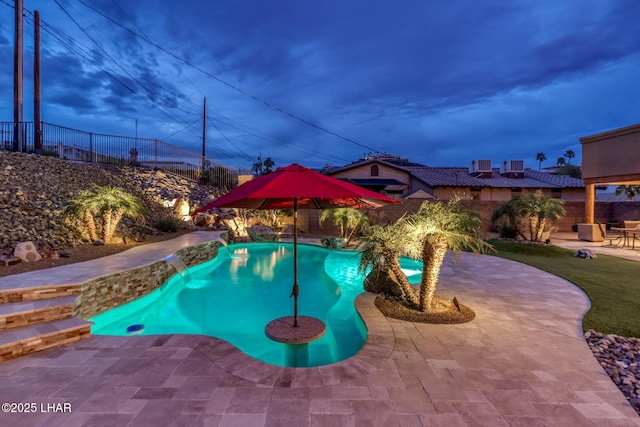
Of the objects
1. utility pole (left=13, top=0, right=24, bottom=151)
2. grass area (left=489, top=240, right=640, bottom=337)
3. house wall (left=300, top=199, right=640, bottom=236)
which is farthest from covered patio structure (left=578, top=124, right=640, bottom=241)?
utility pole (left=13, top=0, right=24, bottom=151)

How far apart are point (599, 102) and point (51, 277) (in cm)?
13648

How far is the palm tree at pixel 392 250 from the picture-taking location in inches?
198

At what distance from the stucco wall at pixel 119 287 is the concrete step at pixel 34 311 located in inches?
12.3

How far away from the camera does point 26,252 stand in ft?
23.7

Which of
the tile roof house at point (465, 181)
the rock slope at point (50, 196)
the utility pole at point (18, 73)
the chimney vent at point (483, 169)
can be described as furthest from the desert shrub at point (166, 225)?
the chimney vent at point (483, 169)

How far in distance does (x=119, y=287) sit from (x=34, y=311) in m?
2.09

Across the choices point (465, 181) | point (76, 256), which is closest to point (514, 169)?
point (465, 181)

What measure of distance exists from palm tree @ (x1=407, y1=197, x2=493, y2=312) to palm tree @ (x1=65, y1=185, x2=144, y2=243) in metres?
9.41

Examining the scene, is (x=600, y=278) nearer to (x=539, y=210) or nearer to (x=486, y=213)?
(x=539, y=210)

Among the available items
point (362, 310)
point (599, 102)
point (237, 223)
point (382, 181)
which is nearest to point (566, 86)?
point (599, 102)

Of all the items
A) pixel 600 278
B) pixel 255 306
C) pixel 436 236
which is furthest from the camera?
pixel 600 278

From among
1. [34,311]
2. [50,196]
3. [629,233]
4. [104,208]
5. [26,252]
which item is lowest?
[34,311]

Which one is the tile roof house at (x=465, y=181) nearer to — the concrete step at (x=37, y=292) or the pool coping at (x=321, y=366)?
the pool coping at (x=321, y=366)

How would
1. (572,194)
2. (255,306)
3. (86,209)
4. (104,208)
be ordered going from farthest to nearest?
1. (572,194)
2. (104,208)
3. (86,209)
4. (255,306)
